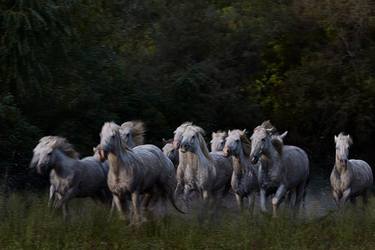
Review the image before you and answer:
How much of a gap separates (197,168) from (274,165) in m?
1.40

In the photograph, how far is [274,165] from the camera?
731 inches

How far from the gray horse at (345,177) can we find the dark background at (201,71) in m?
7.40

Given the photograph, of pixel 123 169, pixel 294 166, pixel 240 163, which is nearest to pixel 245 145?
pixel 240 163

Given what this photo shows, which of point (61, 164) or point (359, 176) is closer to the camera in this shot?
point (61, 164)

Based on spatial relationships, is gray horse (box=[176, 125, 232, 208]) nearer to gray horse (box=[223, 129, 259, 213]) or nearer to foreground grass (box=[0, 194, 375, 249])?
gray horse (box=[223, 129, 259, 213])

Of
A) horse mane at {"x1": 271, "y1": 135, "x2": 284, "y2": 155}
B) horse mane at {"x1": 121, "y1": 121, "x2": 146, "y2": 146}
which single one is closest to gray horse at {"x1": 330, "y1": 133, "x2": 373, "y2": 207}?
horse mane at {"x1": 271, "y1": 135, "x2": 284, "y2": 155}

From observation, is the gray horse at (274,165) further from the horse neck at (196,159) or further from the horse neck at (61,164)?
the horse neck at (61,164)

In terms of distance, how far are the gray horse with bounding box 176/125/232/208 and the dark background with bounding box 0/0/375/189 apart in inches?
241

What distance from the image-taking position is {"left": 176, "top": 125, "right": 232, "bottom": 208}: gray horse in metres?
18.2

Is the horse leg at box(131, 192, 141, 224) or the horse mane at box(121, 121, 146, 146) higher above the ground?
the horse leg at box(131, 192, 141, 224)

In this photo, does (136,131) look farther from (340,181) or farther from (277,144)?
(340,181)

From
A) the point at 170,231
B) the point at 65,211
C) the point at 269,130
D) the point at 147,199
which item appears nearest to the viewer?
the point at 170,231

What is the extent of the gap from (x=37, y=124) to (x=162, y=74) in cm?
617

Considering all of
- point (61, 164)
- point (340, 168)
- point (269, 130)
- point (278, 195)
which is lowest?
point (340, 168)
